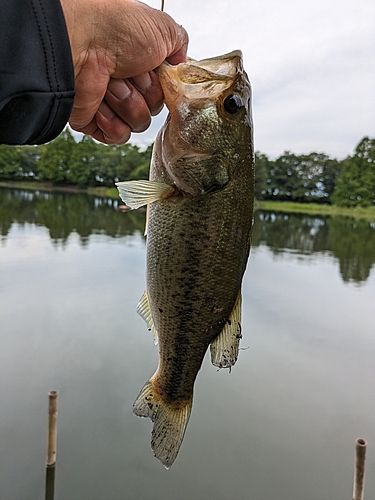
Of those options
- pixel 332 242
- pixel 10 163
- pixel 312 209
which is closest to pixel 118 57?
pixel 332 242

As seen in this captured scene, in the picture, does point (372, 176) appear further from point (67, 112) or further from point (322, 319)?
point (67, 112)

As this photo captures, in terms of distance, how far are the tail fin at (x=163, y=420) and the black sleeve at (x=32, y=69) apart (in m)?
1.37

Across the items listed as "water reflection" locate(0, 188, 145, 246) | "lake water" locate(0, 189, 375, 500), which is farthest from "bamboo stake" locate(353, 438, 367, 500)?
"water reflection" locate(0, 188, 145, 246)

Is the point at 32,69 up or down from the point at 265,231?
up

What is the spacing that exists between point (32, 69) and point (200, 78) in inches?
29.1

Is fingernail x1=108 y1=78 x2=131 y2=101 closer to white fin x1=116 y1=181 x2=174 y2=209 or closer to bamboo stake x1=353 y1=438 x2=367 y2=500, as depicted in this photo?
white fin x1=116 y1=181 x2=174 y2=209

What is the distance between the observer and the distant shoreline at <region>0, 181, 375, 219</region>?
196 ft

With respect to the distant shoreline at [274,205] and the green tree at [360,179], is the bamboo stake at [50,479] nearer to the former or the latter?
the distant shoreline at [274,205]

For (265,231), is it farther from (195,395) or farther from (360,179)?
(195,395)

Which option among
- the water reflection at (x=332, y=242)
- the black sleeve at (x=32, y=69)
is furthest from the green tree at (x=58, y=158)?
the black sleeve at (x=32, y=69)

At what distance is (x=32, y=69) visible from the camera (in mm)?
1254

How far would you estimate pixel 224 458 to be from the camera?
747 cm

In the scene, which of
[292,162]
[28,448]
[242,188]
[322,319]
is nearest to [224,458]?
[28,448]

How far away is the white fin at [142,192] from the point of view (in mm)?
1669
